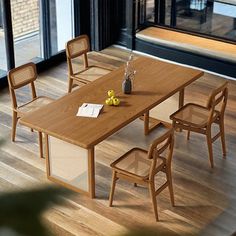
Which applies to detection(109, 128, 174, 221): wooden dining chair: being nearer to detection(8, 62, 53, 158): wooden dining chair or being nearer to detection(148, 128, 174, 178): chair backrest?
detection(148, 128, 174, 178): chair backrest

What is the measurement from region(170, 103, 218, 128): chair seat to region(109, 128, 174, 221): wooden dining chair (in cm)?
77

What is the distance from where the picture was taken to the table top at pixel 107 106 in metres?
4.31

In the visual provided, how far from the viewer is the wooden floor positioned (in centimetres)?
422

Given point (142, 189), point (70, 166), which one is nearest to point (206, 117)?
point (142, 189)

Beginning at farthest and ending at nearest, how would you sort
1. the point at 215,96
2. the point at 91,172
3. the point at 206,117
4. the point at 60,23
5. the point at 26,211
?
the point at 60,23 < the point at 206,117 < the point at 215,96 < the point at 91,172 < the point at 26,211

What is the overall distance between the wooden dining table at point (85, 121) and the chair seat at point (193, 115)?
236 mm

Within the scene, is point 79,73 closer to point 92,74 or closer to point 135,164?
point 92,74

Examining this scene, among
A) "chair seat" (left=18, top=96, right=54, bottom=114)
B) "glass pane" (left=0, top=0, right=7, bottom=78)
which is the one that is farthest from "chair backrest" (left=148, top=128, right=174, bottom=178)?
"glass pane" (left=0, top=0, right=7, bottom=78)

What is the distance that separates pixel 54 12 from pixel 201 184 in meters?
3.73

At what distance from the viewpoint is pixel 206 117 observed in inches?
200

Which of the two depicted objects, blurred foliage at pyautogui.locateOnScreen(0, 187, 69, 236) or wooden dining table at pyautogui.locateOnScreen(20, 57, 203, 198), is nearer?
blurred foliage at pyautogui.locateOnScreen(0, 187, 69, 236)

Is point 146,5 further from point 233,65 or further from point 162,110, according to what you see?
point 162,110

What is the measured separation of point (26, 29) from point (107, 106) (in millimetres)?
2590

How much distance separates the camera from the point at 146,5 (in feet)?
24.7
